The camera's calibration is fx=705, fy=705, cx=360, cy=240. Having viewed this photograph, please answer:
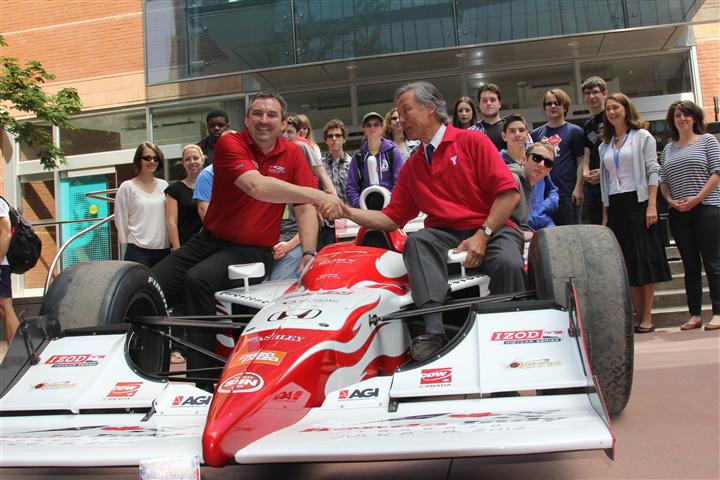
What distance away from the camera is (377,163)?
6.40 metres

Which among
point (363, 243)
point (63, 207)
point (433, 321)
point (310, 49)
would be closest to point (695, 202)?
point (363, 243)

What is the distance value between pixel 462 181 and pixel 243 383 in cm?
196

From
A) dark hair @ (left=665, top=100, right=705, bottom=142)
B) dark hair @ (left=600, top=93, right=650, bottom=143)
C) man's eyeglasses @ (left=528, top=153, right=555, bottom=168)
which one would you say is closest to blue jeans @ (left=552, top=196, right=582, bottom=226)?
dark hair @ (left=600, top=93, right=650, bottom=143)

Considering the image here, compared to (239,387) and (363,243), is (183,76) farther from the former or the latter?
(239,387)

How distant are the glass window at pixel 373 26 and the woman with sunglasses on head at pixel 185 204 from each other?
17.4 feet

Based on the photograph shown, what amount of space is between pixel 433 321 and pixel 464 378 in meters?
0.60

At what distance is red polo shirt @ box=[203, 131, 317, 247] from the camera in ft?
14.4

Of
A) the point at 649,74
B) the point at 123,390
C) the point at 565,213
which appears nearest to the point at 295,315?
the point at 123,390

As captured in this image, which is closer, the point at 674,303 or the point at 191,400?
the point at 191,400

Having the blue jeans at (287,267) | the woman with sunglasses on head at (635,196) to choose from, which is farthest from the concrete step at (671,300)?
the blue jeans at (287,267)

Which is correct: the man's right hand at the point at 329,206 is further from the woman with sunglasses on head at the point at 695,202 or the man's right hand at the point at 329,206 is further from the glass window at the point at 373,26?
the glass window at the point at 373,26

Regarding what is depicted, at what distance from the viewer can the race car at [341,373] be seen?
2277 millimetres

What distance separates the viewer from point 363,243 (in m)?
4.29

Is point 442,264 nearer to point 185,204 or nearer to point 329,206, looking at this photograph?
point 329,206
